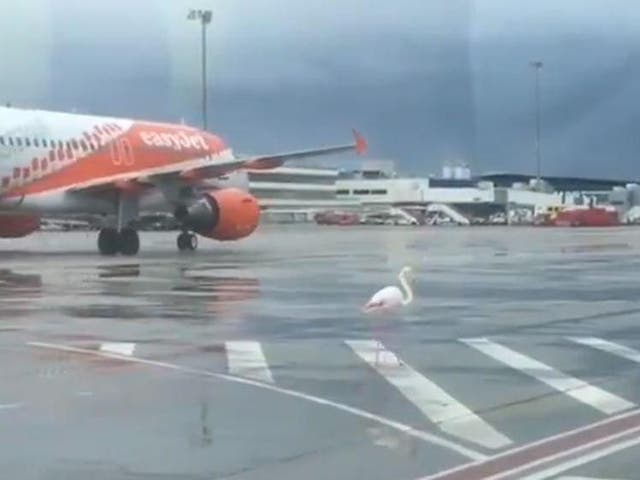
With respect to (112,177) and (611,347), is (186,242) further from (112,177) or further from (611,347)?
(611,347)

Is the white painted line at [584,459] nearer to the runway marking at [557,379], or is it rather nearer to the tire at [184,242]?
the runway marking at [557,379]

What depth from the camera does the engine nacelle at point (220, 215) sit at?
4341 cm

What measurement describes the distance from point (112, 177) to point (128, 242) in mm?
2036

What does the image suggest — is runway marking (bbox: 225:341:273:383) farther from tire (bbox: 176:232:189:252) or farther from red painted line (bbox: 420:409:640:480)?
tire (bbox: 176:232:189:252)

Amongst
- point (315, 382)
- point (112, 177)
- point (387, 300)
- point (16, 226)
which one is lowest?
point (315, 382)

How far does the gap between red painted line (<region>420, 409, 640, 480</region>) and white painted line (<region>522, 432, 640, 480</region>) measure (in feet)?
0.56

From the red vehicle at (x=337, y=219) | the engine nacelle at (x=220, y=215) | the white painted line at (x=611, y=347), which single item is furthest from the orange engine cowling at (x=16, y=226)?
the red vehicle at (x=337, y=219)

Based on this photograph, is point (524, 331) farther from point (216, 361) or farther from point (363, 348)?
point (216, 361)

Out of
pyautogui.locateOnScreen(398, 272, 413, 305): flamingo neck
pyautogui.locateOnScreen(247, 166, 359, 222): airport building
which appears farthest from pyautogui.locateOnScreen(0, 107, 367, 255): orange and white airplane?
pyautogui.locateOnScreen(247, 166, 359, 222): airport building

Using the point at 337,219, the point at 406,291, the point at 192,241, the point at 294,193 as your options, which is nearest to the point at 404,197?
the point at 294,193

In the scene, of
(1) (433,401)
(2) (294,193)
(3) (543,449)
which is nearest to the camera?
(3) (543,449)

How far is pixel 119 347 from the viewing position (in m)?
15.8

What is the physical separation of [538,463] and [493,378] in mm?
4055

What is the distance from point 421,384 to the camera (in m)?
12.9
